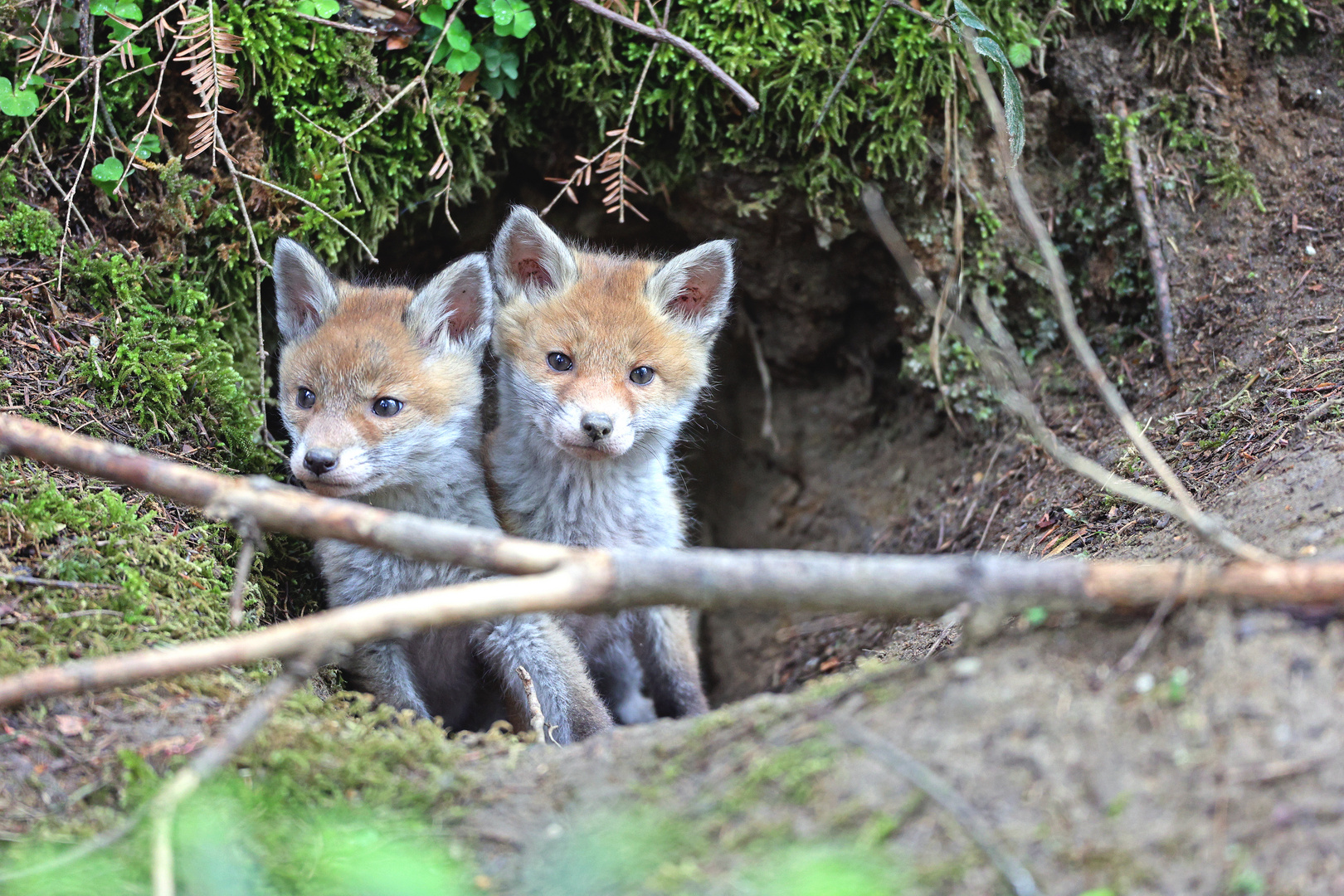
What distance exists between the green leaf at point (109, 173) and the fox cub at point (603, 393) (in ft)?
4.76

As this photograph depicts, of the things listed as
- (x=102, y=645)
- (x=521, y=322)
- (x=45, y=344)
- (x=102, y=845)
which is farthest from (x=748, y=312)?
(x=102, y=845)

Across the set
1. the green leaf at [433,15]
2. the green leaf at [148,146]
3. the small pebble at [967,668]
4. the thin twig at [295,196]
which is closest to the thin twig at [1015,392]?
the small pebble at [967,668]

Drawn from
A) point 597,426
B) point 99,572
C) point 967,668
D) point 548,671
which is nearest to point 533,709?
point 548,671

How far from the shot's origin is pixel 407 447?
3615 millimetres

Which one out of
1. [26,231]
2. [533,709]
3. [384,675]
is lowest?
[384,675]

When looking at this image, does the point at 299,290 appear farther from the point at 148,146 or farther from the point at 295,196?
the point at 148,146

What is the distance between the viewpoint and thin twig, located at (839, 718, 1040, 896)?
1686 millimetres

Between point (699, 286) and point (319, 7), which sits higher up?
point (319, 7)

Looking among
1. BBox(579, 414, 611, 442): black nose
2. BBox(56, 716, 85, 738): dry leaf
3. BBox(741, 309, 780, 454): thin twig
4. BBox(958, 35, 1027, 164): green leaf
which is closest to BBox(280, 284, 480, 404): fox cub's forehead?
BBox(579, 414, 611, 442): black nose

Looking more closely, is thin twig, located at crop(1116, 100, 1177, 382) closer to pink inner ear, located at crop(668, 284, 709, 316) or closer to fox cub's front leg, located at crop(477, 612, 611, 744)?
pink inner ear, located at crop(668, 284, 709, 316)

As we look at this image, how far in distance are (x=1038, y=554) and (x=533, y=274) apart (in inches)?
94.6

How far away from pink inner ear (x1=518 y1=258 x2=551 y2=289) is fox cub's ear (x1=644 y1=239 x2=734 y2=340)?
46 cm

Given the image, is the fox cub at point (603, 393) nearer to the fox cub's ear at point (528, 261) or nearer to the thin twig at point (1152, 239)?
the fox cub's ear at point (528, 261)

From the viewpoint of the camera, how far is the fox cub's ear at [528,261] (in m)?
4.07
